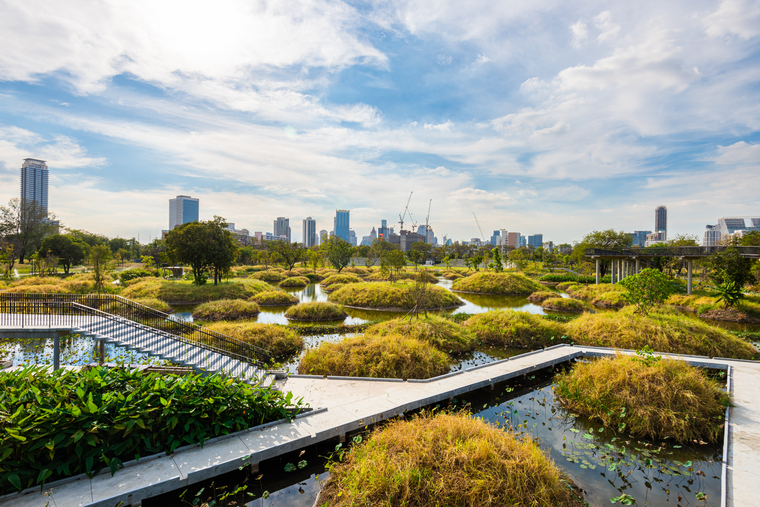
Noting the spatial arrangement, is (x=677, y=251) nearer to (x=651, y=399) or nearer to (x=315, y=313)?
(x=651, y=399)

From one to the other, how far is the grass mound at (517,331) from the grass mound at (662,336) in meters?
1.00

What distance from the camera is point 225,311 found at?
22203 millimetres

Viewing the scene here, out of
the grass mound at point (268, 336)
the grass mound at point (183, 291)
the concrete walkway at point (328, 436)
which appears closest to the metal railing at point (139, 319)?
the grass mound at point (268, 336)

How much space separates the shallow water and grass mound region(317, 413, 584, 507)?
618 millimetres

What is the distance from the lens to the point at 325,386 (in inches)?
376

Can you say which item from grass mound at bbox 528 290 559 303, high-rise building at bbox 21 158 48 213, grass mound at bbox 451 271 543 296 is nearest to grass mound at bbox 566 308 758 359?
grass mound at bbox 528 290 559 303

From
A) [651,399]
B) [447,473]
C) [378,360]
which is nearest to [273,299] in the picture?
[378,360]

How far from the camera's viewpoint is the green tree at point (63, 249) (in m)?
41.3

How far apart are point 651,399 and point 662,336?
24.6ft

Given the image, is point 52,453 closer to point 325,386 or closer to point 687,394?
point 325,386

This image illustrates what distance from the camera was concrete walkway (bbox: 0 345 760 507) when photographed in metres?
5.24

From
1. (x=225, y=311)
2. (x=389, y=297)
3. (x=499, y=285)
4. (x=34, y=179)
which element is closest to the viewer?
(x=225, y=311)

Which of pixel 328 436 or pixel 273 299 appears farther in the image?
pixel 273 299

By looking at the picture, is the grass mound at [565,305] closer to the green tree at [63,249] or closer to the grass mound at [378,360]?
the grass mound at [378,360]
